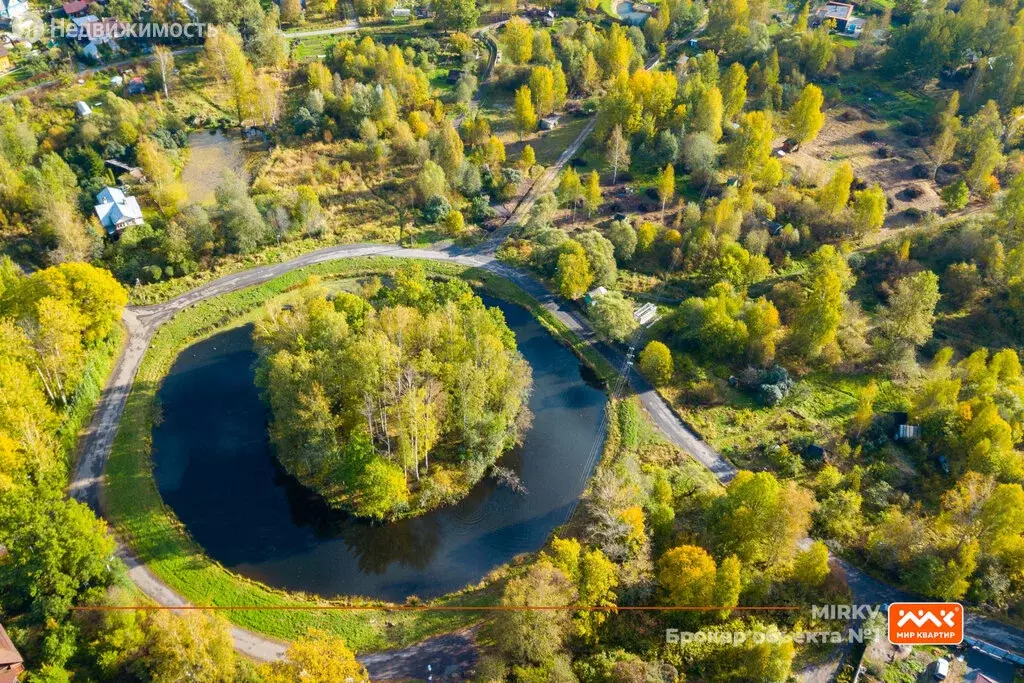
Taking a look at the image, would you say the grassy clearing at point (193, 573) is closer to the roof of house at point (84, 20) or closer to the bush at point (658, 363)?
the bush at point (658, 363)

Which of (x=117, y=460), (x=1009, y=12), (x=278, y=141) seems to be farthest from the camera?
(x=1009, y=12)

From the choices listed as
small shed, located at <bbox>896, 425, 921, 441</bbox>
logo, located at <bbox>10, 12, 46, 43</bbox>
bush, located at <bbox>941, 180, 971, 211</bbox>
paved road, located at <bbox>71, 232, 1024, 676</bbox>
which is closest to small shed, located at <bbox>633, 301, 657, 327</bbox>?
paved road, located at <bbox>71, 232, 1024, 676</bbox>

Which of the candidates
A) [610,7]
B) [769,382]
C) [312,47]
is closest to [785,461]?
[769,382]

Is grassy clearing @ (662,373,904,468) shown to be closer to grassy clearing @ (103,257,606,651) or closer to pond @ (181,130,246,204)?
grassy clearing @ (103,257,606,651)

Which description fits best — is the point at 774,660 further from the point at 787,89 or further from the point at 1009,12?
the point at 1009,12

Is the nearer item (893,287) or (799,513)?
(799,513)

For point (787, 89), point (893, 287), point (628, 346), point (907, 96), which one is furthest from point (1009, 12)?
point (628, 346)
